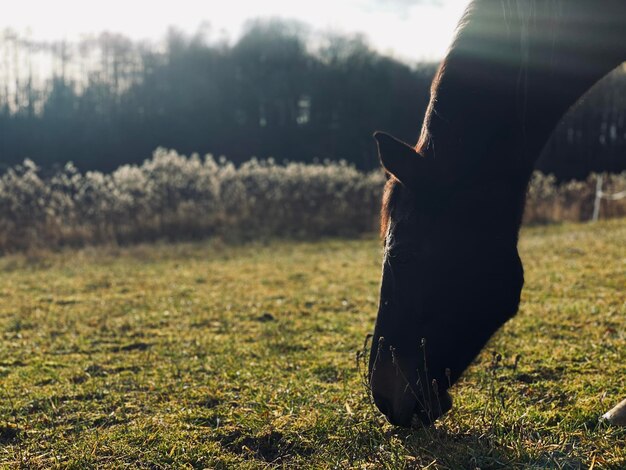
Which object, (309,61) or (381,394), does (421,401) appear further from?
(309,61)

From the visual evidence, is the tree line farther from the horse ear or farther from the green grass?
the horse ear

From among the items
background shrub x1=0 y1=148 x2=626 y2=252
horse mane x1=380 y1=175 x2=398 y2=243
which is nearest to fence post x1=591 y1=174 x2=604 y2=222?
background shrub x1=0 y1=148 x2=626 y2=252

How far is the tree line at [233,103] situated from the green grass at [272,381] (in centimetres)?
2421

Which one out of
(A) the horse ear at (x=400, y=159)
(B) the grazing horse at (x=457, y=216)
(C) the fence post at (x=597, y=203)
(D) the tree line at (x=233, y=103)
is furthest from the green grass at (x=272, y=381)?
(D) the tree line at (x=233, y=103)

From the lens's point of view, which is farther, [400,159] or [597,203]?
[597,203]

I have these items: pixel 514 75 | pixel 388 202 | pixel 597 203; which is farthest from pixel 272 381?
pixel 597 203

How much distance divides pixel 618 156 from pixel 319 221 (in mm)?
21374

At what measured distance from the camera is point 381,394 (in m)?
2.08

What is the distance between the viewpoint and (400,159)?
201 cm

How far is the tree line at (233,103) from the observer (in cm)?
2948

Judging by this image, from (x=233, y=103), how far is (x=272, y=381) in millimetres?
31453

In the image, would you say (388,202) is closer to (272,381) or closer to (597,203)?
(272,381)

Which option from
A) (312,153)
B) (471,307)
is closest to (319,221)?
(471,307)

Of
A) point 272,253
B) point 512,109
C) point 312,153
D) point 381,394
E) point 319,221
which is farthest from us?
point 312,153
